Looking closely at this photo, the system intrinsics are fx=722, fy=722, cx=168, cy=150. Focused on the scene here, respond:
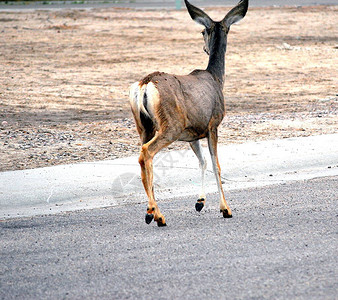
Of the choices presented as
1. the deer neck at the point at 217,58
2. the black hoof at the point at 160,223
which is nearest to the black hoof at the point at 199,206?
the black hoof at the point at 160,223

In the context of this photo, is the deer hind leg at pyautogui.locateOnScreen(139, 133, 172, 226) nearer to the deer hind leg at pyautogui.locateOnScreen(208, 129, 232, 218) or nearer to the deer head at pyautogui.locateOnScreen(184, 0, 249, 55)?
the deer hind leg at pyautogui.locateOnScreen(208, 129, 232, 218)

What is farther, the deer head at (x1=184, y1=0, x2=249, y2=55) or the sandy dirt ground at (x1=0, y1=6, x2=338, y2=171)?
the sandy dirt ground at (x1=0, y1=6, x2=338, y2=171)

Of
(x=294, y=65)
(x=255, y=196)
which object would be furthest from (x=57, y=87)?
(x=255, y=196)

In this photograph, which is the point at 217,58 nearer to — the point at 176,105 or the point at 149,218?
the point at 176,105

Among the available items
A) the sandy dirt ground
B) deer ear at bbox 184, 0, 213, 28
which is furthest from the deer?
the sandy dirt ground

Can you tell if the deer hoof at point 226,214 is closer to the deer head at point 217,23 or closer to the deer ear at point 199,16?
the deer head at point 217,23

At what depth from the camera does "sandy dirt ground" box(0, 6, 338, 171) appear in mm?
13211

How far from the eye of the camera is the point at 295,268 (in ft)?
20.9

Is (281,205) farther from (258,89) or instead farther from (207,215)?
(258,89)

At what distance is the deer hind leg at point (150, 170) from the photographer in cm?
777

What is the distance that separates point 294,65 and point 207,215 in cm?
1434

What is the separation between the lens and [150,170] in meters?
7.80

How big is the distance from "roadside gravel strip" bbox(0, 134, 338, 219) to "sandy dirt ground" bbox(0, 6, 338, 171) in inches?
39.6

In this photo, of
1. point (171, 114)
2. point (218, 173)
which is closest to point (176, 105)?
point (171, 114)
